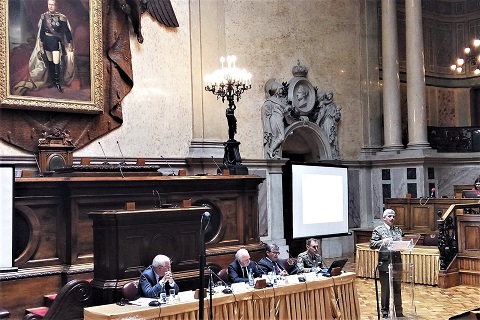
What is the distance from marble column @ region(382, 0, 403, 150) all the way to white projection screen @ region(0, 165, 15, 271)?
386 inches

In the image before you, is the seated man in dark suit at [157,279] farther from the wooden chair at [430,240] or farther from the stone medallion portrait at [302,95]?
the stone medallion portrait at [302,95]

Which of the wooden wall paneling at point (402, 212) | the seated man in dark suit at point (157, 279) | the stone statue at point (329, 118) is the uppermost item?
the stone statue at point (329, 118)

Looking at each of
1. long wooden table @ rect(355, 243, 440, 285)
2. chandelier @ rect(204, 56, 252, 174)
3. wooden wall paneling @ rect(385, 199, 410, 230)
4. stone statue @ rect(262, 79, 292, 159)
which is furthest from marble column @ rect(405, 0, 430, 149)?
chandelier @ rect(204, 56, 252, 174)

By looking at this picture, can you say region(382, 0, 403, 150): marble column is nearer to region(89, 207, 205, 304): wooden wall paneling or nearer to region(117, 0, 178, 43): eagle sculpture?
region(117, 0, 178, 43): eagle sculpture

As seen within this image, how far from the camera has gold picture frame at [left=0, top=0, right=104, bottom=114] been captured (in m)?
9.41

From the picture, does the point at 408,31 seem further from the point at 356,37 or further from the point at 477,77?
the point at 477,77

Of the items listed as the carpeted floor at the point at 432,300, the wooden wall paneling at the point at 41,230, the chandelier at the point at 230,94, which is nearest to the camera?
the wooden wall paneling at the point at 41,230

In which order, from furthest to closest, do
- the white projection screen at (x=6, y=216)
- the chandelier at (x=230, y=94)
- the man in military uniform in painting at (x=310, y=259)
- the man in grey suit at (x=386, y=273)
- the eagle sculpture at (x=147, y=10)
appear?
the eagle sculpture at (x=147, y=10), the chandelier at (x=230, y=94), the man in military uniform in painting at (x=310, y=259), the man in grey suit at (x=386, y=273), the white projection screen at (x=6, y=216)

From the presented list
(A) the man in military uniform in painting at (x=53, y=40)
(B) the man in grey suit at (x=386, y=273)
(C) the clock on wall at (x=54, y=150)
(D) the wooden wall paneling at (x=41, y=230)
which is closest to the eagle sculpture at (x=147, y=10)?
(A) the man in military uniform in painting at (x=53, y=40)

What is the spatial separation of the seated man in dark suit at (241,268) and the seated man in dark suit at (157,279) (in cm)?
101

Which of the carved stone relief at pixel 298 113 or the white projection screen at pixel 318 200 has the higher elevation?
the carved stone relief at pixel 298 113

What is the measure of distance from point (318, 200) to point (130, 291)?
408 cm

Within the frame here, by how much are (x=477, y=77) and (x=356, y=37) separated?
445cm

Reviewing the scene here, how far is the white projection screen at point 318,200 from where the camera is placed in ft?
29.9
